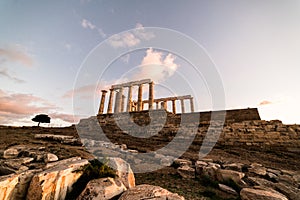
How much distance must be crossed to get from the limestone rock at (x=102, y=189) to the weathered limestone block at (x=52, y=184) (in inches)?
22.8

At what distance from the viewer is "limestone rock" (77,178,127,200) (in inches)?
134

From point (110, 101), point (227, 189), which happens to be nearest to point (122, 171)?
point (227, 189)

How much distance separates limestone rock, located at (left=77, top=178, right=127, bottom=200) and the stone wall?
7.82 meters

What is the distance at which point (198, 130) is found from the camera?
573 inches

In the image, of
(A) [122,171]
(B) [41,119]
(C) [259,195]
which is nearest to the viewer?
(C) [259,195]

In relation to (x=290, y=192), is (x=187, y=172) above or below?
above

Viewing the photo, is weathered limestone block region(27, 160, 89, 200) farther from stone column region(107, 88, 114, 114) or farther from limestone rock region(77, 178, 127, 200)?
stone column region(107, 88, 114, 114)

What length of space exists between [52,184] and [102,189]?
3.92 feet

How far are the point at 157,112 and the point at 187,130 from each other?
477 centimetres

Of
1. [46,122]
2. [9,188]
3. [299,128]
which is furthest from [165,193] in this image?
[46,122]

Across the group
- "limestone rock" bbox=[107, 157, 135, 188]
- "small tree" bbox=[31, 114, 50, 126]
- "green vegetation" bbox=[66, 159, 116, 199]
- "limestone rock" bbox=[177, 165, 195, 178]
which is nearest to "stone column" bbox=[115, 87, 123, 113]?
"small tree" bbox=[31, 114, 50, 126]

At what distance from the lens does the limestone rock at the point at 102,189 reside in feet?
11.2

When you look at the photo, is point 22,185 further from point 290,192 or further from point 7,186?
point 290,192

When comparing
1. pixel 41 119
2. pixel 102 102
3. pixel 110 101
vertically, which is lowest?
pixel 41 119
